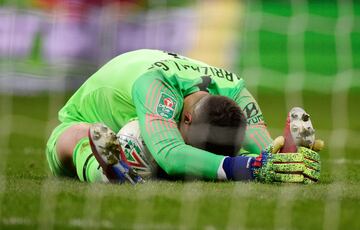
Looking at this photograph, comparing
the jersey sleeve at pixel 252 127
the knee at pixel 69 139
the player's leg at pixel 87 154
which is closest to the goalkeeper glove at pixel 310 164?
the jersey sleeve at pixel 252 127

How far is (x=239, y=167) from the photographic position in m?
5.34

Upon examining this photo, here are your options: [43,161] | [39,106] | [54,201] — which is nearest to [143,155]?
[54,201]

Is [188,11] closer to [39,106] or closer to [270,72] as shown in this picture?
[270,72]

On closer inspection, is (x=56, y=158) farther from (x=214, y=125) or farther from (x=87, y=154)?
(x=214, y=125)

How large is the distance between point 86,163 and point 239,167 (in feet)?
2.84

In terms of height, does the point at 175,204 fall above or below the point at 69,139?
below

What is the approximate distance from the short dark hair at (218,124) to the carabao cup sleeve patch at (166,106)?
129mm

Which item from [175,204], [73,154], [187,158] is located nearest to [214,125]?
[187,158]

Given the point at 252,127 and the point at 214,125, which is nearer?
the point at 214,125

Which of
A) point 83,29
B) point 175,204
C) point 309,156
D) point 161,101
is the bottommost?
point 175,204

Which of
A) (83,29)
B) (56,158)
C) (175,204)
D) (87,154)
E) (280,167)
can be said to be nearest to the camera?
(175,204)

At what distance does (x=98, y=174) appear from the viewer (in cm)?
539

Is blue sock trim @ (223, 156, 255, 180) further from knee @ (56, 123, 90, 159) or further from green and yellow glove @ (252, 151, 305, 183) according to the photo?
knee @ (56, 123, 90, 159)

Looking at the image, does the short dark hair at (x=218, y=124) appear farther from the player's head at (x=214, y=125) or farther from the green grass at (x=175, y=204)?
the green grass at (x=175, y=204)
